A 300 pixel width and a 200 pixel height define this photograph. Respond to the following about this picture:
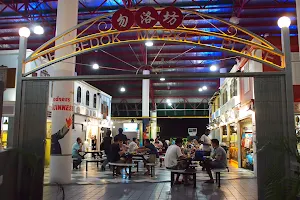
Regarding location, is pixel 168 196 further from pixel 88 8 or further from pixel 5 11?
pixel 5 11

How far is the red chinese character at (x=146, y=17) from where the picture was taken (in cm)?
550

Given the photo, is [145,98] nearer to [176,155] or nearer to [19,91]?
[176,155]

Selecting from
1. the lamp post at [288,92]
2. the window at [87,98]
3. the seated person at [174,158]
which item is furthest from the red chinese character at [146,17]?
the window at [87,98]

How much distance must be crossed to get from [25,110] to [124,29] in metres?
2.37

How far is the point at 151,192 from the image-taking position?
7422 mm

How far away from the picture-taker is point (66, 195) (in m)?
7.04

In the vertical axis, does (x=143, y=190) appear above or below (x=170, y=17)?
below

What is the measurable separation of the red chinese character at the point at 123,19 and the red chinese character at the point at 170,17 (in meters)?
0.55

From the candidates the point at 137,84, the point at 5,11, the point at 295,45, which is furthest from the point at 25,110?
the point at 137,84

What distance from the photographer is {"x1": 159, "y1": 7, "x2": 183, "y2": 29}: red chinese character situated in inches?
215

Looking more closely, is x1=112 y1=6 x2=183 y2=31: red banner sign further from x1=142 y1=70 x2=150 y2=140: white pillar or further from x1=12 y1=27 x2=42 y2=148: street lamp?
x1=142 y1=70 x2=150 y2=140: white pillar

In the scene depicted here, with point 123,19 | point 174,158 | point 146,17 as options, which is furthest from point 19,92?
point 174,158

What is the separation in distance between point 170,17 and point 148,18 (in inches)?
15.5

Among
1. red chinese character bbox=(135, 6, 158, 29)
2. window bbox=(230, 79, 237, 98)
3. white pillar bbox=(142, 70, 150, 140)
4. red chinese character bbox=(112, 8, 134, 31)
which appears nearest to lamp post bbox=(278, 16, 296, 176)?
red chinese character bbox=(135, 6, 158, 29)
